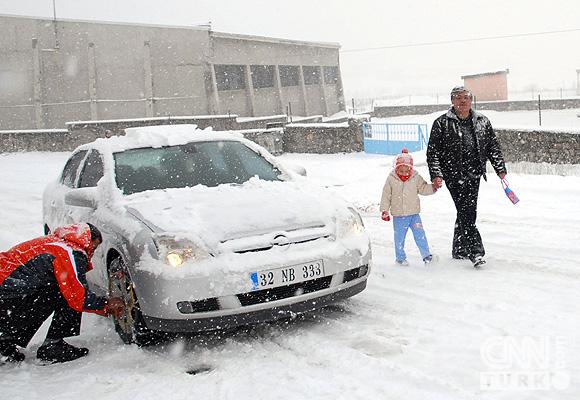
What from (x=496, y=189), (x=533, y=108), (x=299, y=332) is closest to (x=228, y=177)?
(x=299, y=332)

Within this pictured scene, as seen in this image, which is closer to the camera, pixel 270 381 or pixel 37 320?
pixel 270 381

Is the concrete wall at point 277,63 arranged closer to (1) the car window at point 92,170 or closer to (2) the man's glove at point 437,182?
(1) the car window at point 92,170

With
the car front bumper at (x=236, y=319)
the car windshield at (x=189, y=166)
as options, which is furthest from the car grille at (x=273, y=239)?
the car windshield at (x=189, y=166)

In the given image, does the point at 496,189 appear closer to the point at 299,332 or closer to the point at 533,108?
the point at 299,332

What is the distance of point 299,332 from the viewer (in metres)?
4.50

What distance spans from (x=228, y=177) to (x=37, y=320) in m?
1.95

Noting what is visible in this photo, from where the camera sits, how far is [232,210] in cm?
455

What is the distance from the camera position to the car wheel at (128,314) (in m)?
4.35

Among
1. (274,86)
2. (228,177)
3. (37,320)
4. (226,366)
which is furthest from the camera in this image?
(274,86)

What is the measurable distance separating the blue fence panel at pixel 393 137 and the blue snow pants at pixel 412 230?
43.3ft

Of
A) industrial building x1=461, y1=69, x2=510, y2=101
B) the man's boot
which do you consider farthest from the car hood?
industrial building x1=461, y1=69, x2=510, y2=101

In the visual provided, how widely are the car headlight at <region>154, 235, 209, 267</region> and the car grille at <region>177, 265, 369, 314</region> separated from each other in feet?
0.93

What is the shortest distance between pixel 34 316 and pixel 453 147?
402 centimetres

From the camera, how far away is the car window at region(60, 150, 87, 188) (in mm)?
6290
